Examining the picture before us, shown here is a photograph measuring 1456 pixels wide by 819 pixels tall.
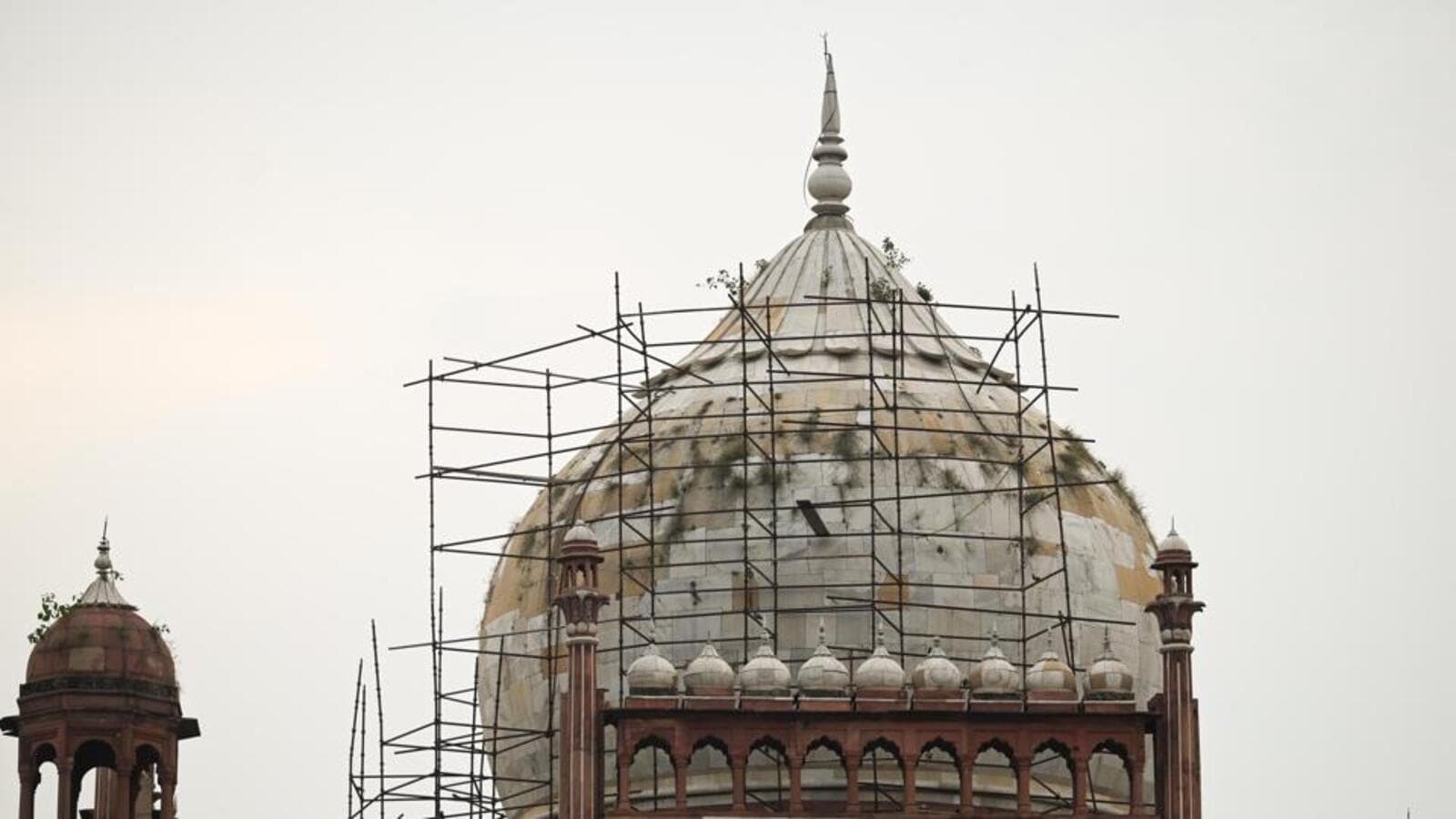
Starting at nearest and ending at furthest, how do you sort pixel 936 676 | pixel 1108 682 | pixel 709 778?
pixel 936 676 → pixel 1108 682 → pixel 709 778

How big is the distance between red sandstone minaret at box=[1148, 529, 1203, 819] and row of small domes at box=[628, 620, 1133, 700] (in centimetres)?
67

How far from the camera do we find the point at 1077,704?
7812 centimetres

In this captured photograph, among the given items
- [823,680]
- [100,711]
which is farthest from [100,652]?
[823,680]

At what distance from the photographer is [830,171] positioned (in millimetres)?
88188

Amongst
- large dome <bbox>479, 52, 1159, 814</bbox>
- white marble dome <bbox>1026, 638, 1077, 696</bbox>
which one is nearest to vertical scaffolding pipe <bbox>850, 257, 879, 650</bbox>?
large dome <bbox>479, 52, 1159, 814</bbox>

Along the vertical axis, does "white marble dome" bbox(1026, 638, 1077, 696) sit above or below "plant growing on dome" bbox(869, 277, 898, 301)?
below

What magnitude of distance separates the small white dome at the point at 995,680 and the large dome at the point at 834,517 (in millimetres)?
1327

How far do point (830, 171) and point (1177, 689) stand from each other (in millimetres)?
12732

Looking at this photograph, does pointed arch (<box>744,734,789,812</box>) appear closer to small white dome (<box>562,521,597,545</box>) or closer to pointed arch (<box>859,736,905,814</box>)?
pointed arch (<box>859,736,905,814</box>)

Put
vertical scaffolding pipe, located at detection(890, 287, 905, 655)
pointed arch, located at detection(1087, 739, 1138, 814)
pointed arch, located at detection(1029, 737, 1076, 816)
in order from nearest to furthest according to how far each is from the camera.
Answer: pointed arch, located at detection(1029, 737, 1076, 816) → pointed arch, located at detection(1087, 739, 1138, 814) → vertical scaffolding pipe, located at detection(890, 287, 905, 655)

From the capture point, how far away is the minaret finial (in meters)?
87.8

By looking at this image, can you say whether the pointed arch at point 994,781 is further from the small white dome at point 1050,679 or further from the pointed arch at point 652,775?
the pointed arch at point 652,775

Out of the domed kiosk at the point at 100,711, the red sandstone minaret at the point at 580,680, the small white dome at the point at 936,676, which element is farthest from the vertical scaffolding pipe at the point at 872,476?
the domed kiosk at the point at 100,711

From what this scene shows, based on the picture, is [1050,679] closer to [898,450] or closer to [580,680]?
[898,450]
